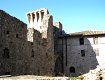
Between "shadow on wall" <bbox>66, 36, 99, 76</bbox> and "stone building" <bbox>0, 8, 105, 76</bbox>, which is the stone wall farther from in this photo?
"shadow on wall" <bbox>66, 36, 99, 76</bbox>

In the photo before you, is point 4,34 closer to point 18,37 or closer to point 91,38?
point 18,37

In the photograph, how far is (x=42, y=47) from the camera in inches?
1013

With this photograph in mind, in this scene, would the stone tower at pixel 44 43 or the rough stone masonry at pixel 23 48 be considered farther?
the stone tower at pixel 44 43

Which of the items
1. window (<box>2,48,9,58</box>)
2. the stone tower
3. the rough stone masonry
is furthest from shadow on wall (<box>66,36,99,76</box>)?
window (<box>2,48,9,58</box>)

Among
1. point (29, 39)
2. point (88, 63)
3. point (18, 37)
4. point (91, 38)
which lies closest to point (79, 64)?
point (88, 63)

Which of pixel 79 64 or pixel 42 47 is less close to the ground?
pixel 42 47

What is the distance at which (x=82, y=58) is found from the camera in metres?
31.8

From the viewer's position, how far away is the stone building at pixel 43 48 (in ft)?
61.9

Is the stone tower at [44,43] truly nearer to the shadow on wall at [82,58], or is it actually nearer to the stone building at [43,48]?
the stone building at [43,48]

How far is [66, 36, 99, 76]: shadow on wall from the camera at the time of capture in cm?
3114

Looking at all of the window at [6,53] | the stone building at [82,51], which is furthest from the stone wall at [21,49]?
the stone building at [82,51]

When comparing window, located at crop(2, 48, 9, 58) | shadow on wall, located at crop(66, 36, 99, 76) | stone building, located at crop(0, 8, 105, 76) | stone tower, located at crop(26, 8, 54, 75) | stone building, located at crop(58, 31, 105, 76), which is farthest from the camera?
shadow on wall, located at crop(66, 36, 99, 76)

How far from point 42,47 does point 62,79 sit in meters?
18.5

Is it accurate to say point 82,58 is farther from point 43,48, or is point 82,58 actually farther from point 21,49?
point 21,49
